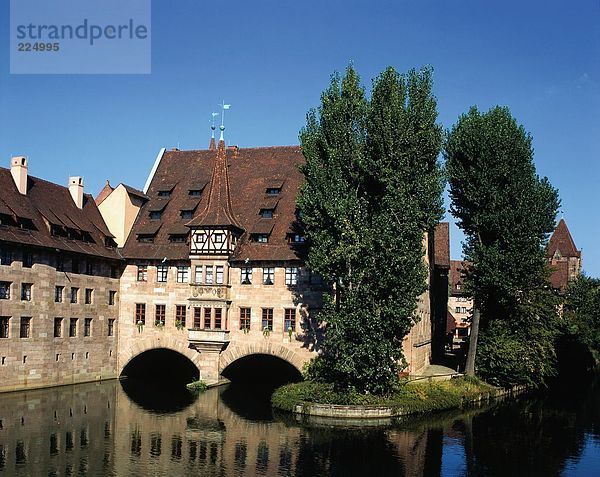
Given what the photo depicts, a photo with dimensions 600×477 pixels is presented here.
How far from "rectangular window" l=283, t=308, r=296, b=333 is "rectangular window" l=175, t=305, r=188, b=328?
24.3 ft

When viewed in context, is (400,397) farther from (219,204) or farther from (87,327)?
(87,327)

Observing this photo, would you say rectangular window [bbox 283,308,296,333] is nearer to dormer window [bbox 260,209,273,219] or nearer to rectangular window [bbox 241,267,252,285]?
rectangular window [bbox 241,267,252,285]

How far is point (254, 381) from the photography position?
54062 mm

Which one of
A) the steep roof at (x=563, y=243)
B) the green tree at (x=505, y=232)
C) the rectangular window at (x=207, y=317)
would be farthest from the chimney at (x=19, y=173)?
the steep roof at (x=563, y=243)

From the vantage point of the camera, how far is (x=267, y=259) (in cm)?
4675

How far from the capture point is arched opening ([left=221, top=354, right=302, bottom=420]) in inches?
1636

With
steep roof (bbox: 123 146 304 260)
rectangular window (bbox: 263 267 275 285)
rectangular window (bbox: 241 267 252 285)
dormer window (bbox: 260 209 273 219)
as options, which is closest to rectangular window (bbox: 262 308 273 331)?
rectangular window (bbox: 263 267 275 285)

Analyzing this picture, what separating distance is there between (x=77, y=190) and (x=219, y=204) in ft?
38.8

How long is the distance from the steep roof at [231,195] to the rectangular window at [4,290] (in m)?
10.4

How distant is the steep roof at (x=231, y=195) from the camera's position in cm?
4797

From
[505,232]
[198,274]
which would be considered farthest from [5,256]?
[505,232]

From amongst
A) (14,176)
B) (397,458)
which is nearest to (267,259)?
(14,176)

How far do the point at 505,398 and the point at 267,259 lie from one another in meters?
18.7

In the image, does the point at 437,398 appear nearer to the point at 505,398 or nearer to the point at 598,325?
the point at 505,398
